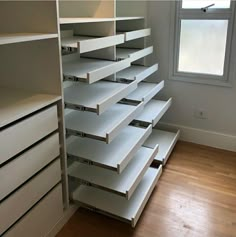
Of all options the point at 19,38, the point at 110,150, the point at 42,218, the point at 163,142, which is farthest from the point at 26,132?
the point at 163,142

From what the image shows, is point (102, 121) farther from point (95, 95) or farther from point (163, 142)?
point (163, 142)

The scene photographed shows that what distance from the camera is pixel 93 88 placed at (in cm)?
213

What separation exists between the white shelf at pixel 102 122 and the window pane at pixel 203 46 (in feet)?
3.34

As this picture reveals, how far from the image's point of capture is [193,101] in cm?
301

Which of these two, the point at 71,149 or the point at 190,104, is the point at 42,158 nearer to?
the point at 71,149

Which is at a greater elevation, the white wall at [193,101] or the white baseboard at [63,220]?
the white wall at [193,101]

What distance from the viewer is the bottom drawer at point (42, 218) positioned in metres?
1.54

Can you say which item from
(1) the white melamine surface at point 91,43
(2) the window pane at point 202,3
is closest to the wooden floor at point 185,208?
(1) the white melamine surface at point 91,43

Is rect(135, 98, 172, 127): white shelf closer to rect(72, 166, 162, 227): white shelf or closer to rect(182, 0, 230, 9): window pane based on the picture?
rect(72, 166, 162, 227): white shelf

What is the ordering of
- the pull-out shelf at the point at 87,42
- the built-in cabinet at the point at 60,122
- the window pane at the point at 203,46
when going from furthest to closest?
the window pane at the point at 203,46, the pull-out shelf at the point at 87,42, the built-in cabinet at the point at 60,122

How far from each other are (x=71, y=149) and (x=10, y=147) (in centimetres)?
64

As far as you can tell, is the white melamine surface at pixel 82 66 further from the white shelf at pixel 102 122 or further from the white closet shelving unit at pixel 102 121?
the white shelf at pixel 102 122

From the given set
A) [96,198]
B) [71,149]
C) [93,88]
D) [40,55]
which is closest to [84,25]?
[93,88]

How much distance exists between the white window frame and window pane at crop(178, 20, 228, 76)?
0.13ft
